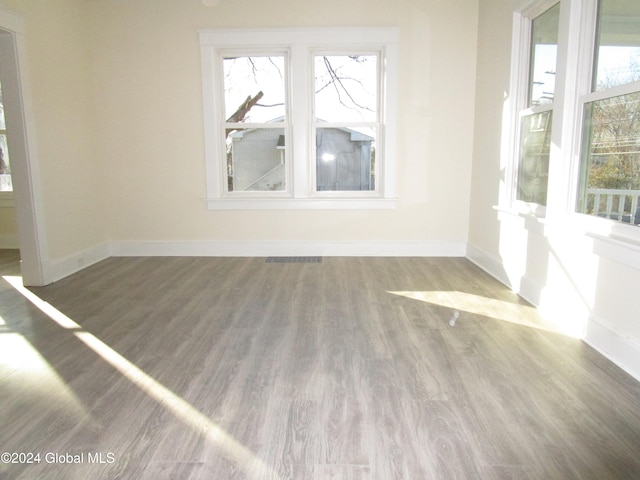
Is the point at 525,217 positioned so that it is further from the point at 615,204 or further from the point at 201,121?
the point at 201,121

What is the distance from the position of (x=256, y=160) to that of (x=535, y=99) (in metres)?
2.96

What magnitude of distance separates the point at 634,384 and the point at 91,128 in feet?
17.7

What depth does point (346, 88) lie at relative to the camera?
495cm

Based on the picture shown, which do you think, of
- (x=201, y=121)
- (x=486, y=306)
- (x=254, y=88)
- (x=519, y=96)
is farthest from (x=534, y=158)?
(x=201, y=121)

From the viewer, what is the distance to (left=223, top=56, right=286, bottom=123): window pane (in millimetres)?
4949

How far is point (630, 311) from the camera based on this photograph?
2.33 m

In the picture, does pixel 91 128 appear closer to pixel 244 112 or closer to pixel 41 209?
pixel 41 209

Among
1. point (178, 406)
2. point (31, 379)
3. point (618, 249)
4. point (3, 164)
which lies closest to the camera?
A: point (178, 406)

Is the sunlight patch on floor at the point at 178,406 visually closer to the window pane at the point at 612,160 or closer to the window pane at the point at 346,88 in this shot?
the window pane at the point at 612,160

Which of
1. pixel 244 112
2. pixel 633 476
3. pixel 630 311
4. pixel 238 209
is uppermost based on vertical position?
pixel 244 112

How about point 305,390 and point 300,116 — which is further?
point 300,116

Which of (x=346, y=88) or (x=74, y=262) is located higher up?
(x=346, y=88)

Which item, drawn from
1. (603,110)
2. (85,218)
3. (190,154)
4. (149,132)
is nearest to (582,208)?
(603,110)

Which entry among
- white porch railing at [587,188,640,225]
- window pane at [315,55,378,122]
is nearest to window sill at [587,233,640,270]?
white porch railing at [587,188,640,225]
